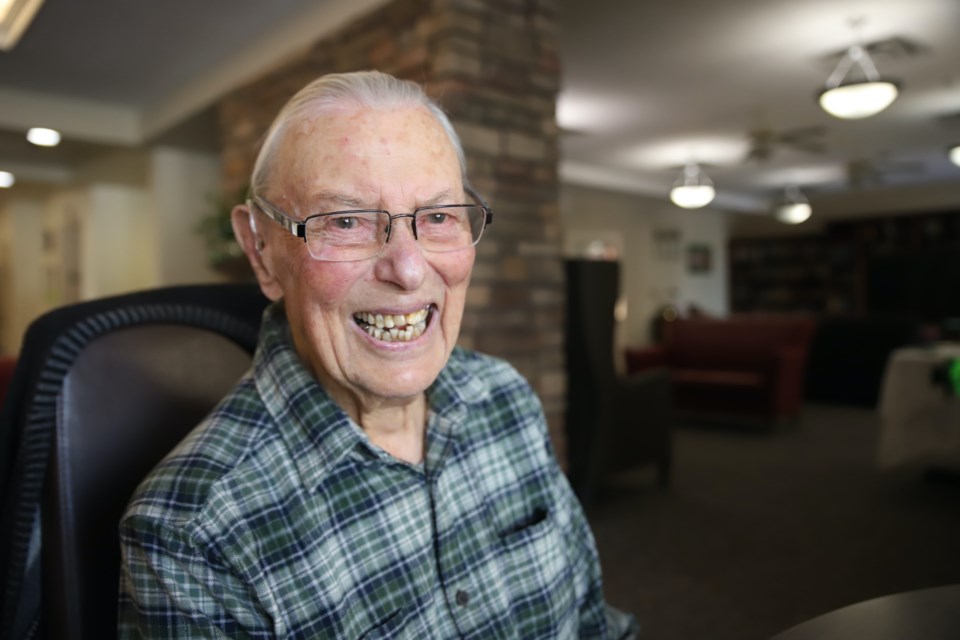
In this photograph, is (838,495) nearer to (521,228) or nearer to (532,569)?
(521,228)

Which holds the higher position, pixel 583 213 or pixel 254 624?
pixel 583 213

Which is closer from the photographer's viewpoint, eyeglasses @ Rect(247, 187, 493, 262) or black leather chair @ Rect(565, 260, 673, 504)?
eyeglasses @ Rect(247, 187, 493, 262)

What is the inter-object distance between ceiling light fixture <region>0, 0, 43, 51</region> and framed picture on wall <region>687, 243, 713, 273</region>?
9521 mm

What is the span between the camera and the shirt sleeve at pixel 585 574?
43.1 inches

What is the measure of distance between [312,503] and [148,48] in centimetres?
472

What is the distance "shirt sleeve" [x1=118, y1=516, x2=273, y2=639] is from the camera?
2.35ft

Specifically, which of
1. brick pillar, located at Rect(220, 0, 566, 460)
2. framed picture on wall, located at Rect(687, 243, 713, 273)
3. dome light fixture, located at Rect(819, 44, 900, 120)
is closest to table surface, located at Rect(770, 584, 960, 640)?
brick pillar, located at Rect(220, 0, 566, 460)

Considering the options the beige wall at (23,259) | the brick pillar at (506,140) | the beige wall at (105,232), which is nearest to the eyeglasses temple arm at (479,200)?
the brick pillar at (506,140)

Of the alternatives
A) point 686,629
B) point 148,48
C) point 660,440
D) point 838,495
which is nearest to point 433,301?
point 686,629

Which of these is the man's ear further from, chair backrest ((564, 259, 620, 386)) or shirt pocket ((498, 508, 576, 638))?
chair backrest ((564, 259, 620, 386))

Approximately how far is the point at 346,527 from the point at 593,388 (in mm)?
2782

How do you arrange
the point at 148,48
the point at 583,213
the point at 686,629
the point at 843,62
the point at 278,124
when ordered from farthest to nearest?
the point at 583,213, the point at 843,62, the point at 148,48, the point at 686,629, the point at 278,124

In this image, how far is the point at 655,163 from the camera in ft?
28.6

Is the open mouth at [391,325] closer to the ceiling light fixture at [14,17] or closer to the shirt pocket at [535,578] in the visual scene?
the shirt pocket at [535,578]
